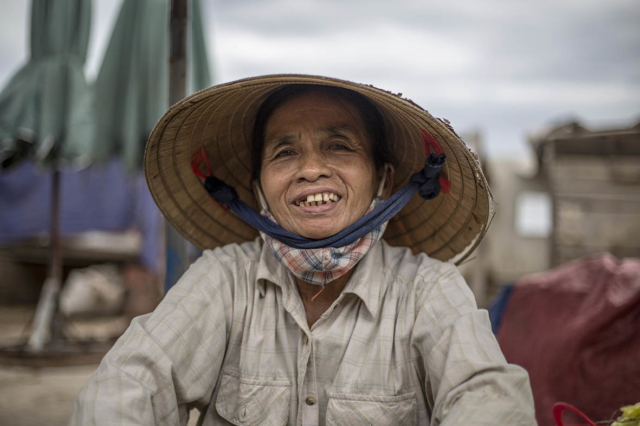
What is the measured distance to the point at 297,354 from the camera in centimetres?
167

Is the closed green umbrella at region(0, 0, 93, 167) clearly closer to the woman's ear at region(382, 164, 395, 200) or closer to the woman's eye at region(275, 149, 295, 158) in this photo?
the woman's eye at region(275, 149, 295, 158)

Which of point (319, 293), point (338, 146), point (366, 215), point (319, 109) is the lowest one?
point (319, 293)

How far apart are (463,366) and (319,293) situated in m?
0.59

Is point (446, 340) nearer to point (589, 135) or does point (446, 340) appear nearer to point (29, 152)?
point (29, 152)

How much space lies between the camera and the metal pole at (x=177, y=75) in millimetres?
2346

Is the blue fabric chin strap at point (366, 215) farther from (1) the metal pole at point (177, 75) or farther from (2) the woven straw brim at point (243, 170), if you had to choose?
(1) the metal pole at point (177, 75)

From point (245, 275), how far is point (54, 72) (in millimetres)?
2753

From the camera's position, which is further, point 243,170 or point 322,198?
point 243,170

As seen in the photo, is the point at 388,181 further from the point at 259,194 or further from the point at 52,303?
the point at 52,303

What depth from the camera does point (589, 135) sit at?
16.2 ft

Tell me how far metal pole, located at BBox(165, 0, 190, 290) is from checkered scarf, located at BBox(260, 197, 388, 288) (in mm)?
798

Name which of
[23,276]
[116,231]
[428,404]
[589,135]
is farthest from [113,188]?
[428,404]

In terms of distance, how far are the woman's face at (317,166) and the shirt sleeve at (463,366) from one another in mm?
388

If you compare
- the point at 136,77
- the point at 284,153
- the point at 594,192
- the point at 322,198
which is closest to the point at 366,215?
the point at 322,198
